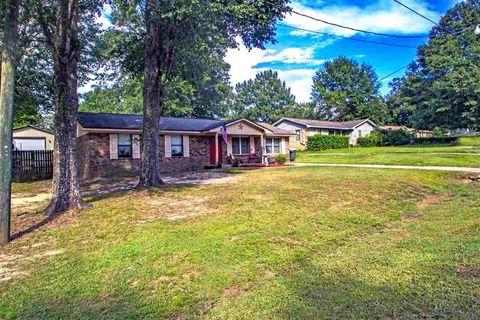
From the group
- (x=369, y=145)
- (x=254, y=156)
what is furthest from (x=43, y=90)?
(x=369, y=145)

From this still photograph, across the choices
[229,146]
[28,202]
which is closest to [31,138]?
[229,146]

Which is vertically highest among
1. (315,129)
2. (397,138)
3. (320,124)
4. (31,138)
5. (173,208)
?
(320,124)

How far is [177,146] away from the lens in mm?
18594

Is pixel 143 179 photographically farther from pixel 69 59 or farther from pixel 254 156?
pixel 254 156

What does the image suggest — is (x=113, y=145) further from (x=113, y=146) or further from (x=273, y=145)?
(x=273, y=145)

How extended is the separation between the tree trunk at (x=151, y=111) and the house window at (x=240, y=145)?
10826mm

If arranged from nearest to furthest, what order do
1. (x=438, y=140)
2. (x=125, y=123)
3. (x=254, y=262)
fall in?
(x=254, y=262)
(x=125, y=123)
(x=438, y=140)

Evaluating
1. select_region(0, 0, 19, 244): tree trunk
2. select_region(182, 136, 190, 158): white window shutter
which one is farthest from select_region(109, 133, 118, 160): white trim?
select_region(0, 0, 19, 244): tree trunk

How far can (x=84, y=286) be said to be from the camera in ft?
12.9

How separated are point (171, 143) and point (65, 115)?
10.6m

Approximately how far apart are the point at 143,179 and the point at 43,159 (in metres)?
8.79

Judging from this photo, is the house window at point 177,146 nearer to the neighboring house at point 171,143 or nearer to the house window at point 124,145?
the neighboring house at point 171,143

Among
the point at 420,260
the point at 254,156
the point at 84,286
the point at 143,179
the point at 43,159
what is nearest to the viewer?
the point at 84,286

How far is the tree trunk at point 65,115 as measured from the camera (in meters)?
7.47
